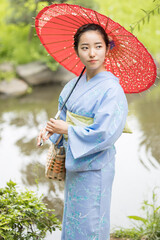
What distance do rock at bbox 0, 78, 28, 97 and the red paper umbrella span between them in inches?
297

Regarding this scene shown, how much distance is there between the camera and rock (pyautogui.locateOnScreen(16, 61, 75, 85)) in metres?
10.6

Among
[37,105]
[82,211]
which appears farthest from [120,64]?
[37,105]

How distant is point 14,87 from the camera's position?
10.2 m

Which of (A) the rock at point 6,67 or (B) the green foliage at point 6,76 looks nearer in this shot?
(B) the green foliage at point 6,76

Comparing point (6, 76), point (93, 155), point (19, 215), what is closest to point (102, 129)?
point (93, 155)

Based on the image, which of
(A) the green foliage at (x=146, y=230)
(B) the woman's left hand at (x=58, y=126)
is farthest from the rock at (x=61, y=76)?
(B) the woman's left hand at (x=58, y=126)

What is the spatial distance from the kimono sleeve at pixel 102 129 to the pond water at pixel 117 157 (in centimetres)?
109

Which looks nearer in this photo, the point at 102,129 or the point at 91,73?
the point at 102,129

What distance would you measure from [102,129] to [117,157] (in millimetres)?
3180

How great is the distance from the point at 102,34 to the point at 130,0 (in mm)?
15876

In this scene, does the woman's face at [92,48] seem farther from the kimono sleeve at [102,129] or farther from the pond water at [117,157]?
the pond water at [117,157]

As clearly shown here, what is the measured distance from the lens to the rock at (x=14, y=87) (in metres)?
9.95

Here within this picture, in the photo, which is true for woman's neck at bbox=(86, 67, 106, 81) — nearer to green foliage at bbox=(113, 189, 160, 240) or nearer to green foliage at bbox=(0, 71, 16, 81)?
green foliage at bbox=(113, 189, 160, 240)

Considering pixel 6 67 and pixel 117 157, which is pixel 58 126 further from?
pixel 6 67
